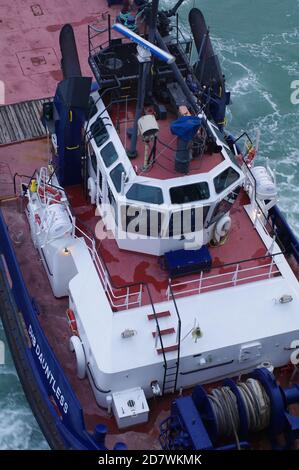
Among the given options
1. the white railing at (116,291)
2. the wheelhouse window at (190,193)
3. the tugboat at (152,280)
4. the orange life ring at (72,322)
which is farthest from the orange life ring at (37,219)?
the wheelhouse window at (190,193)

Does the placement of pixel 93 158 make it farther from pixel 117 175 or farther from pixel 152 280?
pixel 152 280

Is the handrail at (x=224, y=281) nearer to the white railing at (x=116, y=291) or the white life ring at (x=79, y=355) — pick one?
the white railing at (x=116, y=291)

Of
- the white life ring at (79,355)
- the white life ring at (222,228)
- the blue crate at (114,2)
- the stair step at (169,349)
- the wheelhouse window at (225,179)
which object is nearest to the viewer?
the stair step at (169,349)

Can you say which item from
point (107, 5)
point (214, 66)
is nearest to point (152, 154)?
point (214, 66)

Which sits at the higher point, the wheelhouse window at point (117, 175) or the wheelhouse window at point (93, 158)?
the wheelhouse window at point (117, 175)

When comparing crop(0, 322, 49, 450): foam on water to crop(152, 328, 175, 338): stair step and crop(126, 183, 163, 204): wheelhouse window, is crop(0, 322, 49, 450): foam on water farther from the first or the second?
crop(126, 183, 163, 204): wheelhouse window

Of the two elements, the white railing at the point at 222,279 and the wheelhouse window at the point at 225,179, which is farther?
the white railing at the point at 222,279

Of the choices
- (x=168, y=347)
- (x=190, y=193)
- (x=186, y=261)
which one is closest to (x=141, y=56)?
(x=190, y=193)

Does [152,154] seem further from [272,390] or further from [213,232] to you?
[272,390]
